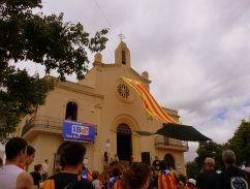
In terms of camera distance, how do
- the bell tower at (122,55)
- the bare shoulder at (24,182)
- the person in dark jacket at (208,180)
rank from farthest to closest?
the bell tower at (122,55) < the person in dark jacket at (208,180) < the bare shoulder at (24,182)

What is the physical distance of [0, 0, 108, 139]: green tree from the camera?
338 inches

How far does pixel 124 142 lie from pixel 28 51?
18166 millimetres

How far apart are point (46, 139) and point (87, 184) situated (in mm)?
18906

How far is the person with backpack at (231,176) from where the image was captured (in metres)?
5.11

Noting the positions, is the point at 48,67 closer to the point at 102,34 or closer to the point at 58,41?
the point at 58,41

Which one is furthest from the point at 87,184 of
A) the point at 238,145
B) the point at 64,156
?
the point at 238,145

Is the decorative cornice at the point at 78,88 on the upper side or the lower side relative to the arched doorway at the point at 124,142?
upper

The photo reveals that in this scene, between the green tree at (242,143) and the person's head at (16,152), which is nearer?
the person's head at (16,152)

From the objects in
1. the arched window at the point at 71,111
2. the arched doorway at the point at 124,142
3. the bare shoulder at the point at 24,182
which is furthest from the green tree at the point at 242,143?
the bare shoulder at the point at 24,182

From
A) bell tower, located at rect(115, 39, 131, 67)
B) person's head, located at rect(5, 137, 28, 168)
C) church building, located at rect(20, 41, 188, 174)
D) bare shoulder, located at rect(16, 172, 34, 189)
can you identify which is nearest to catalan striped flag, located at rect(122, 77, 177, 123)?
church building, located at rect(20, 41, 188, 174)

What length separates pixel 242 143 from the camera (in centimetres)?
3488

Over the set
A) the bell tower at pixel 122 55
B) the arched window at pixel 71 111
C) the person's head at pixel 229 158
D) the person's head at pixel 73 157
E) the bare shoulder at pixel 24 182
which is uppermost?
the bell tower at pixel 122 55

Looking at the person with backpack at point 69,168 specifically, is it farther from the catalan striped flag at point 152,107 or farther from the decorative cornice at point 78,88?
the decorative cornice at point 78,88

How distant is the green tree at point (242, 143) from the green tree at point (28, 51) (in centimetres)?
2903
